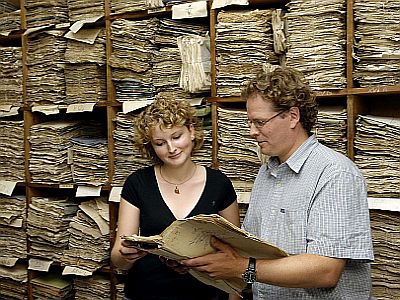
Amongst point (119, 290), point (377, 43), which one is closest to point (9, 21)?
point (119, 290)

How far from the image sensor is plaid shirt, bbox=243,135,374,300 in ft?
4.53

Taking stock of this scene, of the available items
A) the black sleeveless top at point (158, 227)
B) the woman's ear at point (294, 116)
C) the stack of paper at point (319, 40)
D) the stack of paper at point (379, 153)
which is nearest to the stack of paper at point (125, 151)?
the black sleeveless top at point (158, 227)

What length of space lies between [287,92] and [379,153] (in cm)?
81

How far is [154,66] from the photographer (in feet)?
8.77

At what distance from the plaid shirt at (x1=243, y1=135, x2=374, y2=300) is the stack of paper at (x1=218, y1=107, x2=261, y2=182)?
0.80m

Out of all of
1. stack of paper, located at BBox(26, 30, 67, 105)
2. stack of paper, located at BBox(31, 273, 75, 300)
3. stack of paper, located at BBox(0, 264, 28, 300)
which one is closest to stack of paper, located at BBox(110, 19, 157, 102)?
stack of paper, located at BBox(26, 30, 67, 105)

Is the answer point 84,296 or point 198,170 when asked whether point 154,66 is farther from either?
point 84,296

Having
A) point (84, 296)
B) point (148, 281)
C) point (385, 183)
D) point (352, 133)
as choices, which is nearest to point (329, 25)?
point (352, 133)

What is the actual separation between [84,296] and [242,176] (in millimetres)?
1130

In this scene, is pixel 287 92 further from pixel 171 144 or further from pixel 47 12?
pixel 47 12

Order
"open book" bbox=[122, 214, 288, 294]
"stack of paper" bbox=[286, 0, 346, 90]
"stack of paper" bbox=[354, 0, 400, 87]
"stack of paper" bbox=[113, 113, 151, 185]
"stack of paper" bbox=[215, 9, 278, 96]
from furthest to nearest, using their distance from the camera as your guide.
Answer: "stack of paper" bbox=[113, 113, 151, 185]
"stack of paper" bbox=[215, 9, 278, 96]
"stack of paper" bbox=[286, 0, 346, 90]
"stack of paper" bbox=[354, 0, 400, 87]
"open book" bbox=[122, 214, 288, 294]

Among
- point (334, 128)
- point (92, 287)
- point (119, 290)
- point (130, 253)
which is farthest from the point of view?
point (92, 287)

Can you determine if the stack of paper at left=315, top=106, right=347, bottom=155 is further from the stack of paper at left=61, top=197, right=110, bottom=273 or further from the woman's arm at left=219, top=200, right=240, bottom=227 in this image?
the stack of paper at left=61, top=197, right=110, bottom=273

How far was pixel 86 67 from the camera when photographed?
2865 mm
